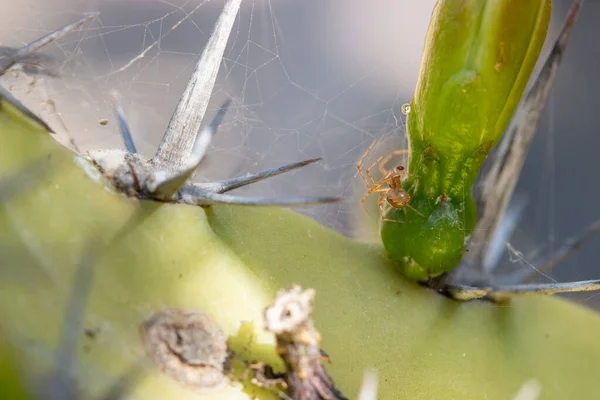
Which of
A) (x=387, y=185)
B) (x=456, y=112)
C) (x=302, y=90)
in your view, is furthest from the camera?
(x=302, y=90)

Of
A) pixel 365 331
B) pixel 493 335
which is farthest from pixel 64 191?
pixel 493 335

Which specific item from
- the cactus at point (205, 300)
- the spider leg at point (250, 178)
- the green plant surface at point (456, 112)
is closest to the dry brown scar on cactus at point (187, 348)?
the cactus at point (205, 300)

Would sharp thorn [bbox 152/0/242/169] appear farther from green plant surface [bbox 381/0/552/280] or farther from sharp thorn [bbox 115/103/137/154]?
green plant surface [bbox 381/0/552/280]

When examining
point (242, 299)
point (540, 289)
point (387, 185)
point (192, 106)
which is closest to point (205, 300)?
point (242, 299)

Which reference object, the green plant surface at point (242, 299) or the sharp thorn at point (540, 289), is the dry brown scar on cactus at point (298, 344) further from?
the sharp thorn at point (540, 289)

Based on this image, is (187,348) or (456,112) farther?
(456,112)

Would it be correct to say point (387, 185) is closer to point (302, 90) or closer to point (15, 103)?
point (302, 90)

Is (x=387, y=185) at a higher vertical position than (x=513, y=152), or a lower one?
lower
